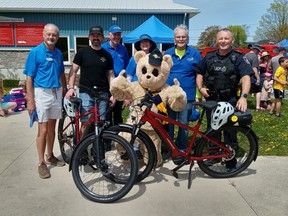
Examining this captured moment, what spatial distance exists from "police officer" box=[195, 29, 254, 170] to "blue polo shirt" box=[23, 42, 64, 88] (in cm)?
184

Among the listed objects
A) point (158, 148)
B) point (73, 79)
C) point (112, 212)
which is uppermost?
point (73, 79)

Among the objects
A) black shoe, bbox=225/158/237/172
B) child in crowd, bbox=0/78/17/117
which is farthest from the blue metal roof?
black shoe, bbox=225/158/237/172

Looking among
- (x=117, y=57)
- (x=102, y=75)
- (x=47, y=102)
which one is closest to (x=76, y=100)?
(x=47, y=102)

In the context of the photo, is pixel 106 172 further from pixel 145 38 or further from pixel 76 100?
pixel 145 38

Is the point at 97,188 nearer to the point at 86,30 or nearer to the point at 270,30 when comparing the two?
the point at 86,30

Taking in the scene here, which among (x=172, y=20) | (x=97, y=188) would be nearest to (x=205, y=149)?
(x=97, y=188)

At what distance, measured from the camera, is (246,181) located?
356cm

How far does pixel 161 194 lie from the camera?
3.22 m

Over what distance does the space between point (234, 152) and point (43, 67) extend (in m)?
2.54

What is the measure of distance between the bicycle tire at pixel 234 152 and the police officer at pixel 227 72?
354mm

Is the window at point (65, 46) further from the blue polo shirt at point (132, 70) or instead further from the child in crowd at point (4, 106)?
the blue polo shirt at point (132, 70)

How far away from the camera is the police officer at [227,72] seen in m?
3.42

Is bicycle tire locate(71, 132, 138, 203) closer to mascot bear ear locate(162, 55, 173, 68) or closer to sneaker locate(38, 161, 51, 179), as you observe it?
sneaker locate(38, 161, 51, 179)

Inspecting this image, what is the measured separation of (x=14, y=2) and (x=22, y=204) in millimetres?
14310
